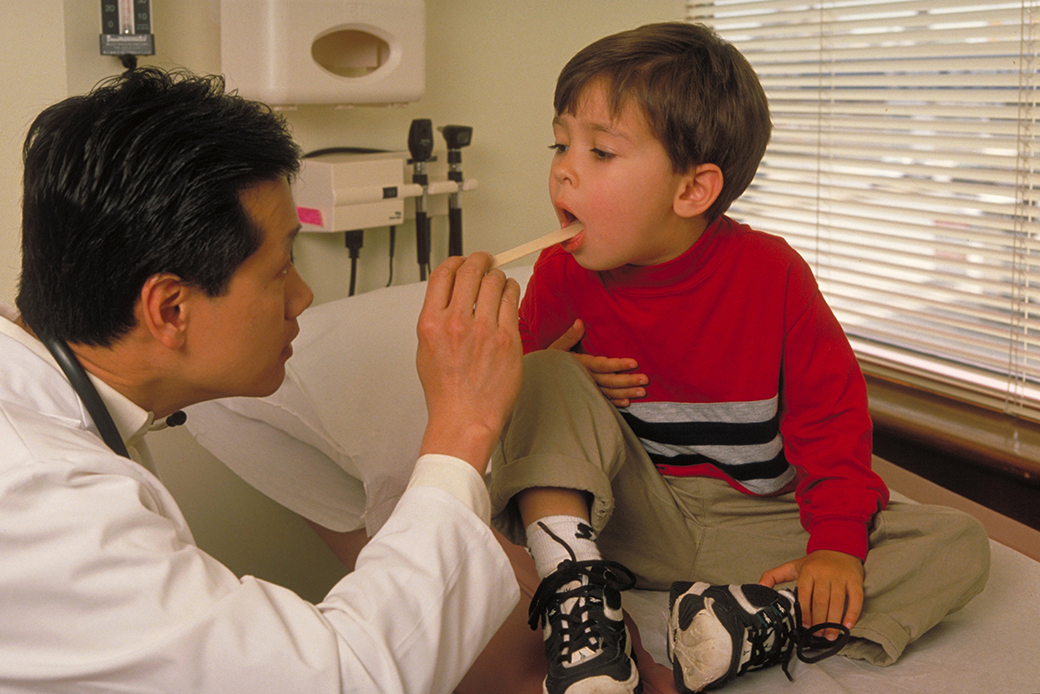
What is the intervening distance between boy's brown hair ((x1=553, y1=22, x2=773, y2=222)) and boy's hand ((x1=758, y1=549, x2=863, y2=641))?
54 cm

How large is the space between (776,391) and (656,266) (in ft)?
0.81

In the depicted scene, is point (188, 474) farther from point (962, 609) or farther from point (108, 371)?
point (962, 609)

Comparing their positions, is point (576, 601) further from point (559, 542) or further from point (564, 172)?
point (564, 172)

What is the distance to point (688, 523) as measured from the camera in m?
1.31

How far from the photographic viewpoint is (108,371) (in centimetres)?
97

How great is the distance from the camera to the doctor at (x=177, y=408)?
744 millimetres

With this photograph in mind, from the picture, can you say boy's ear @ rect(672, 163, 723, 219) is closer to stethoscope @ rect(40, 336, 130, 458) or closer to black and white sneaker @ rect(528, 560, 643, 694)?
black and white sneaker @ rect(528, 560, 643, 694)

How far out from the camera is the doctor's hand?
37.9 inches

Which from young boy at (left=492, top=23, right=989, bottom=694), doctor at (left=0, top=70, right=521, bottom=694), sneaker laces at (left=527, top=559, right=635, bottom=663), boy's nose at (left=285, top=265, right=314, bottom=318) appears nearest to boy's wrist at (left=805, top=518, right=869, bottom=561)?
young boy at (left=492, top=23, right=989, bottom=694)

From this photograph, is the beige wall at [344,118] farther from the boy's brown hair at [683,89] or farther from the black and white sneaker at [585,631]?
the black and white sneaker at [585,631]

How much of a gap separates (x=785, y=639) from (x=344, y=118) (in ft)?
4.30

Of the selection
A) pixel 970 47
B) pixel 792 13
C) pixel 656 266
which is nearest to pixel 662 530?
pixel 656 266

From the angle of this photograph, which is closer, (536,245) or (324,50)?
(536,245)

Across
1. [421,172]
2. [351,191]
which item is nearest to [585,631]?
[351,191]
